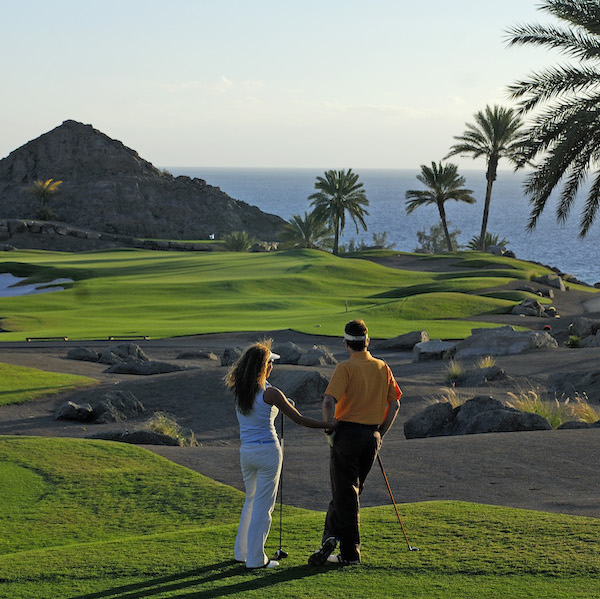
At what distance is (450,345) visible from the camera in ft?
90.7

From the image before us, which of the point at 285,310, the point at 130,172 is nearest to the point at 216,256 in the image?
the point at 285,310

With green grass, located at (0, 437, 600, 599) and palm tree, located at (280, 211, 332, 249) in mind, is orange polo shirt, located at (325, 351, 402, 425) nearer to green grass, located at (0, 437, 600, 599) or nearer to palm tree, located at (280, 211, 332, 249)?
green grass, located at (0, 437, 600, 599)

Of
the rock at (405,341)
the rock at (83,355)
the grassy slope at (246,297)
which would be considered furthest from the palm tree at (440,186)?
the rock at (83,355)

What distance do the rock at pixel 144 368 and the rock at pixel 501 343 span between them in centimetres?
843

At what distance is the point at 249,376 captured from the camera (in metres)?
7.56

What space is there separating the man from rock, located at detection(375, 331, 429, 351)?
71.1 ft

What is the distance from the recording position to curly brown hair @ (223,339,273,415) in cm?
755

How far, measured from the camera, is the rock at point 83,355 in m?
26.4

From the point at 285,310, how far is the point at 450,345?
13.9 metres

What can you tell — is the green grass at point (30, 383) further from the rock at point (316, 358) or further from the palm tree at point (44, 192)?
the palm tree at point (44, 192)

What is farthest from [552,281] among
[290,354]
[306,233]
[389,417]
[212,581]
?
[212,581]

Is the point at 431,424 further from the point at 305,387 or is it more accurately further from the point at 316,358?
the point at 316,358

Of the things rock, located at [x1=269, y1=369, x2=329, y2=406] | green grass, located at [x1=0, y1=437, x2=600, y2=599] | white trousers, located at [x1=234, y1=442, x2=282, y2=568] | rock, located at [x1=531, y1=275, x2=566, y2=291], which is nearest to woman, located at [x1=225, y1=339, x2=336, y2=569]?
white trousers, located at [x1=234, y1=442, x2=282, y2=568]

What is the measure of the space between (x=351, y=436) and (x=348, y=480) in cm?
37
